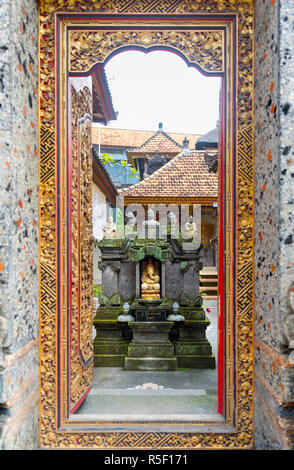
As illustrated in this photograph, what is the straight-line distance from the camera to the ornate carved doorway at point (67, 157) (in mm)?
2590

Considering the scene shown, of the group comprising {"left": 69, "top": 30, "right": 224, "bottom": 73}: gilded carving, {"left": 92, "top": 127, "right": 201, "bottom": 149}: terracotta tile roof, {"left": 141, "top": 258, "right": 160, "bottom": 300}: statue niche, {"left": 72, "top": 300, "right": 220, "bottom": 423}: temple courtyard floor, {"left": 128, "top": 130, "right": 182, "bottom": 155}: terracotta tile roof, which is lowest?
{"left": 72, "top": 300, "right": 220, "bottom": 423}: temple courtyard floor

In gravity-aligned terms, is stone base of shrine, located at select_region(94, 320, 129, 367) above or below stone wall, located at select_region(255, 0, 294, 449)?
below

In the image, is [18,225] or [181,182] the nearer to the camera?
[18,225]

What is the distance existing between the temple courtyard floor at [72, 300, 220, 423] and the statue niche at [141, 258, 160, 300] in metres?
1.16

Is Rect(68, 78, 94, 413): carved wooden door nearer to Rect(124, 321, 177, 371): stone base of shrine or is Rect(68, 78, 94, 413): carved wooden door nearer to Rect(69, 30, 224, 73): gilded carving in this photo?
Rect(69, 30, 224, 73): gilded carving

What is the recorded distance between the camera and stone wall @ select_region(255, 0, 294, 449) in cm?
207

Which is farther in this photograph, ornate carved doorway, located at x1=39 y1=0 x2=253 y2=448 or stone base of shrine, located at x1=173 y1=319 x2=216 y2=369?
stone base of shrine, located at x1=173 y1=319 x2=216 y2=369

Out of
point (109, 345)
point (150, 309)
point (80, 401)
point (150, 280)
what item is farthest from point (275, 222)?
point (109, 345)

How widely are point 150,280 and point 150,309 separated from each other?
0.52 meters

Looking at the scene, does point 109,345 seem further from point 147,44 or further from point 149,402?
point 147,44

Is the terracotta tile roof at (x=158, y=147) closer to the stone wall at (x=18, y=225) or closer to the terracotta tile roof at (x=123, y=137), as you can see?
the terracotta tile roof at (x=123, y=137)

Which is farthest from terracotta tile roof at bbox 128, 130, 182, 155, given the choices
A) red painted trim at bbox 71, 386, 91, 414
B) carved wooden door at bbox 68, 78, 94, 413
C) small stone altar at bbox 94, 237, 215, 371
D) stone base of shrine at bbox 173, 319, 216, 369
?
red painted trim at bbox 71, 386, 91, 414

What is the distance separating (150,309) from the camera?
470 cm
